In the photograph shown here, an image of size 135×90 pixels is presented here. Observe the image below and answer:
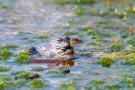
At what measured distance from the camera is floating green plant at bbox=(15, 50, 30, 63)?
1105cm

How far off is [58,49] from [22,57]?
0.90m

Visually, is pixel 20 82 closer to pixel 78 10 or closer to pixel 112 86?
pixel 112 86

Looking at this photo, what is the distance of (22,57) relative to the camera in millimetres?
11133

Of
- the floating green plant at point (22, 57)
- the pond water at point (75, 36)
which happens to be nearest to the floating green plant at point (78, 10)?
the pond water at point (75, 36)

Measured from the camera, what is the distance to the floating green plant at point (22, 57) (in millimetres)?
11055

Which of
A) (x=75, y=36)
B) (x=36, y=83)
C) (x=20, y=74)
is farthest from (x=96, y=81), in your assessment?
(x=75, y=36)

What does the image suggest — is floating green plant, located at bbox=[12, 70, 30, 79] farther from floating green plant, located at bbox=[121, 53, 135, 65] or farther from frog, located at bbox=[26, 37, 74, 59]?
floating green plant, located at bbox=[121, 53, 135, 65]

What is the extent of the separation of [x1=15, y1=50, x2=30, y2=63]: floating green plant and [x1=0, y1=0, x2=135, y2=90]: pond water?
0.36 ft

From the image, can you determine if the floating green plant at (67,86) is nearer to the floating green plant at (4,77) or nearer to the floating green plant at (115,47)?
the floating green plant at (4,77)

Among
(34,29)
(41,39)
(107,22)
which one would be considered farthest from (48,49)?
(107,22)

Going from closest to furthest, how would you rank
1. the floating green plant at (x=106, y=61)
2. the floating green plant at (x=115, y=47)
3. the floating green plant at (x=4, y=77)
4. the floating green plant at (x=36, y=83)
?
the floating green plant at (x=36, y=83)
the floating green plant at (x=4, y=77)
the floating green plant at (x=106, y=61)
the floating green plant at (x=115, y=47)

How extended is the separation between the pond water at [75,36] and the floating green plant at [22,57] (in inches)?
4.4

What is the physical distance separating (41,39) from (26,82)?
3403mm

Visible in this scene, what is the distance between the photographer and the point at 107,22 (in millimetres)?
14711
